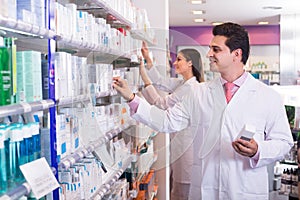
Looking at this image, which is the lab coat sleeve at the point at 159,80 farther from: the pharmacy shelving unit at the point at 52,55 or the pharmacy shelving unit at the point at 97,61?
the pharmacy shelving unit at the point at 52,55

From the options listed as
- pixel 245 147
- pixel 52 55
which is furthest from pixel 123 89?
pixel 245 147

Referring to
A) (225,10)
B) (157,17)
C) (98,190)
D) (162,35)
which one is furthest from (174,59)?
(225,10)

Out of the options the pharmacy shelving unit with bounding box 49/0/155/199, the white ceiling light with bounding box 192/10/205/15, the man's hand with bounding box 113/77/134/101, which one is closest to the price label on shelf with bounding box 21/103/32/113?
the pharmacy shelving unit with bounding box 49/0/155/199

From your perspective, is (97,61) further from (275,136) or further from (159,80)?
(275,136)

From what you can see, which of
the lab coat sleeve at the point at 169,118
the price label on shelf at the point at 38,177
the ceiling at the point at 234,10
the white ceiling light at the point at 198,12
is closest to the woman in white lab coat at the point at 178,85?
the lab coat sleeve at the point at 169,118

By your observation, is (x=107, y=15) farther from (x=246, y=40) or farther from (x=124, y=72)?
(x=246, y=40)

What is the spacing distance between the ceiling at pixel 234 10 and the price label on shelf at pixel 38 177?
654 centimetres

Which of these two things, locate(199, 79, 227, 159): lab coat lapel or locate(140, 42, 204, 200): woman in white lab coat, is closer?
locate(199, 79, 227, 159): lab coat lapel

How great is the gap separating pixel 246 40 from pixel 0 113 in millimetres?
1733

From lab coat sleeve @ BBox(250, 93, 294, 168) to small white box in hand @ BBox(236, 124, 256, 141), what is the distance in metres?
0.17

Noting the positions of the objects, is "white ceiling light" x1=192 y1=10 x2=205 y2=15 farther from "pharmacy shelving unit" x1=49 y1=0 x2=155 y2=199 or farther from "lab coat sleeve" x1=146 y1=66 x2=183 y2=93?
"lab coat sleeve" x1=146 y1=66 x2=183 y2=93

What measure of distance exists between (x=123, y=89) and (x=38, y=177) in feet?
3.55

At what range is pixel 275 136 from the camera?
2.66 meters

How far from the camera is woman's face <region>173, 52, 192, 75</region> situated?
3.46m
